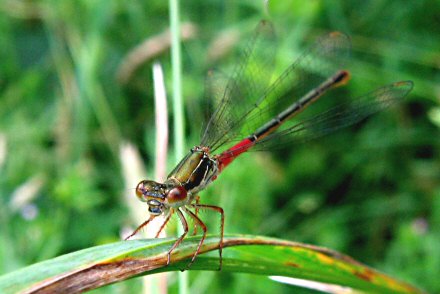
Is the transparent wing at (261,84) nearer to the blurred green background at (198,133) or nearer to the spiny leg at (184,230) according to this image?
the blurred green background at (198,133)

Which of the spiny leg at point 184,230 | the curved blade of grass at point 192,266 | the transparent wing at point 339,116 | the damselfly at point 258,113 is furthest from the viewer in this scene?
the transparent wing at point 339,116

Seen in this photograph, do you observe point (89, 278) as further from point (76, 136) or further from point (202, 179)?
point (76, 136)

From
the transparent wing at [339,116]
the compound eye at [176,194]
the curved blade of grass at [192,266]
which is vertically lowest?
the curved blade of grass at [192,266]

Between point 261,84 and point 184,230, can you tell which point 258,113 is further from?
point 184,230

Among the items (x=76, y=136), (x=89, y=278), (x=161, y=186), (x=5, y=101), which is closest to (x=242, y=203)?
(x=76, y=136)

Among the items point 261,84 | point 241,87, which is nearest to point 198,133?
point 261,84

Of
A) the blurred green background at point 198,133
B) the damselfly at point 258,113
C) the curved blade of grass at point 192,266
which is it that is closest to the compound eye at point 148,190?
the damselfly at point 258,113
